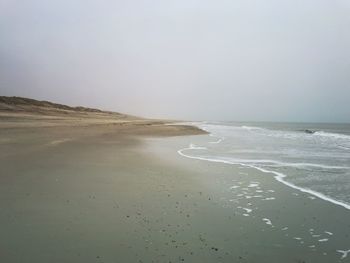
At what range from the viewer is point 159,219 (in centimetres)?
676

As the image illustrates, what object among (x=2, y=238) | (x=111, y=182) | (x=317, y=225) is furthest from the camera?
(x=111, y=182)

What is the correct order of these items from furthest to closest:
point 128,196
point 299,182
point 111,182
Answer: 1. point 299,182
2. point 111,182
3. point 128,196

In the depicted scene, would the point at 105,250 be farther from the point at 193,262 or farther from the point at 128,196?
the point at 128,196

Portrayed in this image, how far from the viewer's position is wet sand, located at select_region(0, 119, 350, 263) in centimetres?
518

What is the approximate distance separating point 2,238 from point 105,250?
5.05ft

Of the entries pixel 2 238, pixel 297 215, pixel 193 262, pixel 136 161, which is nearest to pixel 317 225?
pixel 297 215

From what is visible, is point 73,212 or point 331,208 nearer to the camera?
point 73,212

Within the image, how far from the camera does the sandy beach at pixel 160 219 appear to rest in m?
5.18

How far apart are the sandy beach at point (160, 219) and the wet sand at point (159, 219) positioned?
15mm

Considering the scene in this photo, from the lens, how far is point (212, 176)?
11688 millimetres

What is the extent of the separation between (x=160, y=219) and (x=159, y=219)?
2 cm

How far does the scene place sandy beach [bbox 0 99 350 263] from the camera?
5.18 metres

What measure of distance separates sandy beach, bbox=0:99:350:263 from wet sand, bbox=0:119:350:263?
0.02 m

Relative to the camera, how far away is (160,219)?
22.2 ft
